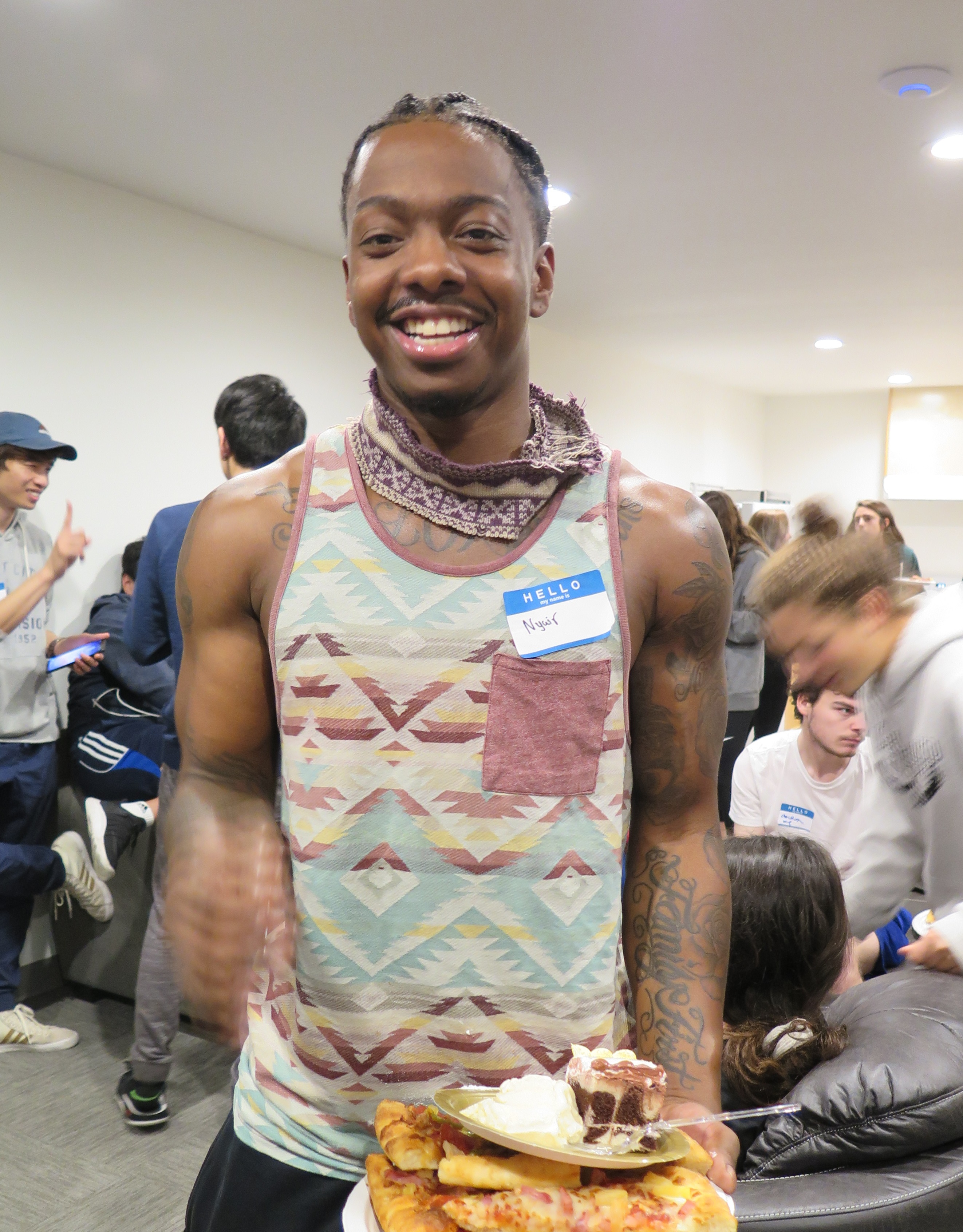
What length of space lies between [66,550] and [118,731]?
65cm

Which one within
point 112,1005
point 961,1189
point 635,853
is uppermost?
point 635,853

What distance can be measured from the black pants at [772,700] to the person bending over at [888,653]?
3630 mm

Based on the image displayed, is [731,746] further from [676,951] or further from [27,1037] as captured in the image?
[676,951]

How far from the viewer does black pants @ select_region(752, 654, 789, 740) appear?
541 centimetres

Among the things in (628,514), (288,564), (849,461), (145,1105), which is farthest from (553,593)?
(849,461)

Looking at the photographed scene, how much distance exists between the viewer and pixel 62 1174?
2443 millimetres

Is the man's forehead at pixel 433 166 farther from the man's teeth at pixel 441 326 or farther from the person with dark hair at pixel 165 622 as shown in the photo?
the person with dark hair at pixel 165 622

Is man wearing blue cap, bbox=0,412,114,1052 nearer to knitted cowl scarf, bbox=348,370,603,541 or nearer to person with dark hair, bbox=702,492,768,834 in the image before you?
knitted cowl scarf, bbox=348,370,603,541

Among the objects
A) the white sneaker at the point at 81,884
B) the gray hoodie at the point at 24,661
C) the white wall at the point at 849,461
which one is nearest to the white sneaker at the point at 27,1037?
the white sneaker at the point at 81,884

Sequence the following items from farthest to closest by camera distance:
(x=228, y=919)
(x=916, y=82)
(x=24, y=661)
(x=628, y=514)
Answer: (x=24, y=661)
(x=916, y=82)
(x=628, y=514)
(x=228, y=919)

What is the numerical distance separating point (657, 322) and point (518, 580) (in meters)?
6.02

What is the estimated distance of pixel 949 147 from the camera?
359cm

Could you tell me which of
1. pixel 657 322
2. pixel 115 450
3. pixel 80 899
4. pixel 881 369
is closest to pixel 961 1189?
pixel 80 899

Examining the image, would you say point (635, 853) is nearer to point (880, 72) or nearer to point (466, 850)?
point (466, 850)
